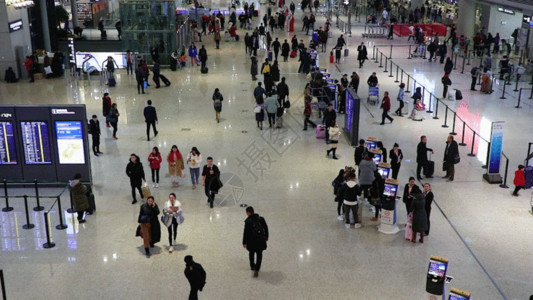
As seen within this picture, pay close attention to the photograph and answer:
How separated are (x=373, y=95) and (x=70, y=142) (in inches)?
516

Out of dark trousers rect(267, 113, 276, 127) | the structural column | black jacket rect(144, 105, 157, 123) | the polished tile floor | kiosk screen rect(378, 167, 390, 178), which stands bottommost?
the polished tile floor

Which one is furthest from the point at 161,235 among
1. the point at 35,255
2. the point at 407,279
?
the point at 407,279

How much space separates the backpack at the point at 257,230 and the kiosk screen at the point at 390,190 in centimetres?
350

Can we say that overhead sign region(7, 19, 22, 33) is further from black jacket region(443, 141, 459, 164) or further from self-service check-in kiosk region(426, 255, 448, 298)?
self-service check-in kiosk region(426, 255, 448, 298)

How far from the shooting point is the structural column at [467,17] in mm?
41312

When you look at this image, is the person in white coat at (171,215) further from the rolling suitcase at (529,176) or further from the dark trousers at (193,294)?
the rolling suitcase at (529,176)

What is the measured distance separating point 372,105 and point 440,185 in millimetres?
8872

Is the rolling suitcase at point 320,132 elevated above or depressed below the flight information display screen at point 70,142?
below

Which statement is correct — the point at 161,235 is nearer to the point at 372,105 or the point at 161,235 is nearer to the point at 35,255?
the point at 35,255

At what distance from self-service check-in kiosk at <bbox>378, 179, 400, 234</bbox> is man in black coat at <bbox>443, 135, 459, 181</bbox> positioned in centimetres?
345

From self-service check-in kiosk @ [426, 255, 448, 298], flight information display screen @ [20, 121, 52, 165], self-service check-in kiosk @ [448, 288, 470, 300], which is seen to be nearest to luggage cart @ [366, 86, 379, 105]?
flight information display screen @ [20, 121, 52, 165]

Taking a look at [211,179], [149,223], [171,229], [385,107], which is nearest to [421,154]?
[385,107]

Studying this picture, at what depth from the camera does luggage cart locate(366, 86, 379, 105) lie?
24.6 metres

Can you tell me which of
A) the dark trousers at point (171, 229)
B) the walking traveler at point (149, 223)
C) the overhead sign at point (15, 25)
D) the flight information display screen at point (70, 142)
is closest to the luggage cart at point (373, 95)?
the flight information display screen at point (70, 142)
